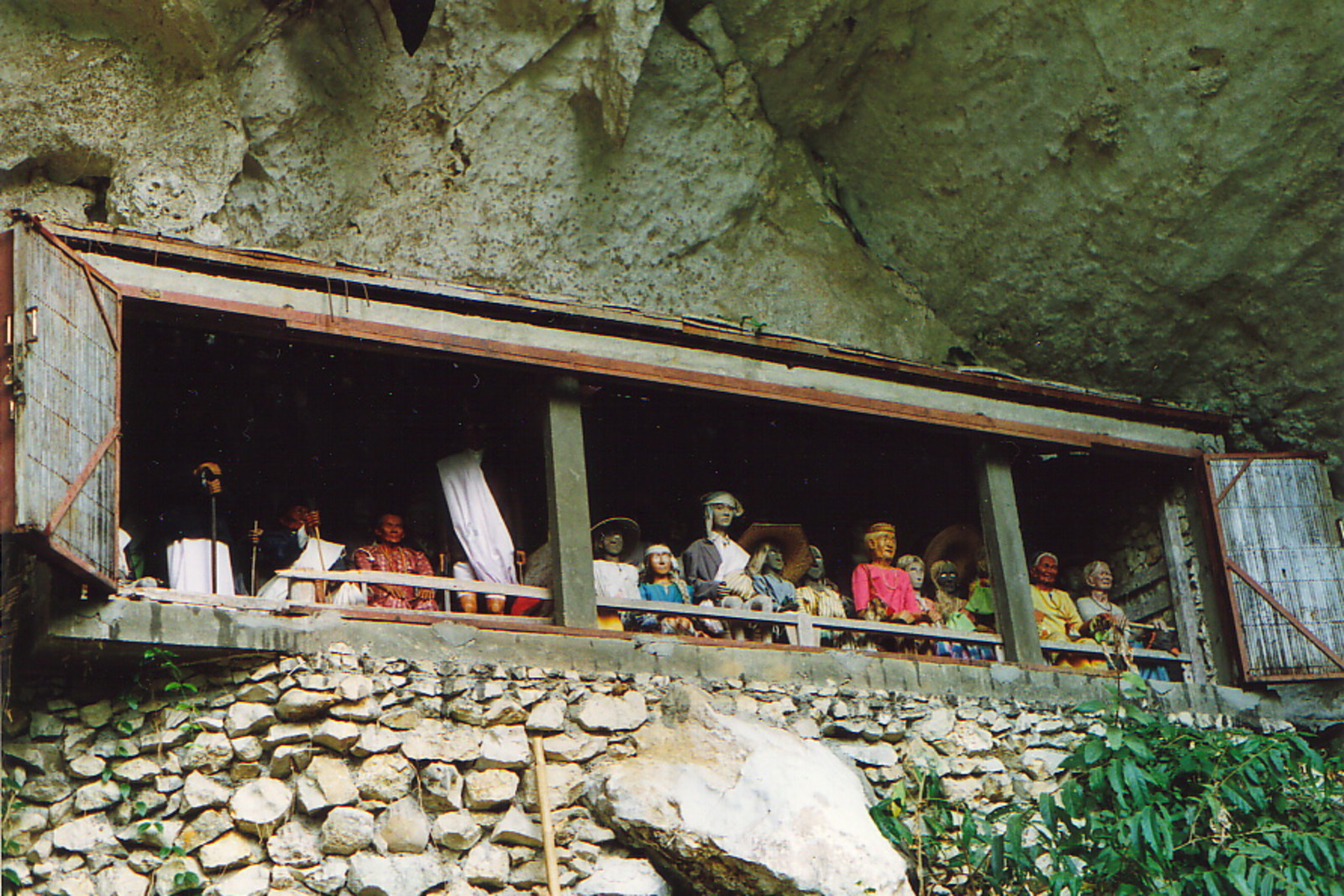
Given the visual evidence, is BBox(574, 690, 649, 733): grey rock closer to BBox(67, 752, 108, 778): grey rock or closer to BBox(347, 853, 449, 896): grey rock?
BBox(347, 853, 449, 896): grey rock

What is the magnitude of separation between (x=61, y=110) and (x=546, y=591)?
16.2ft

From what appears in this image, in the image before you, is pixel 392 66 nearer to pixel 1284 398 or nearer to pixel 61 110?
pixel 61 110

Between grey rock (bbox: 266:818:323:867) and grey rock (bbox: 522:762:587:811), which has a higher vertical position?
grey rock (bbox: 522:762:587:811)

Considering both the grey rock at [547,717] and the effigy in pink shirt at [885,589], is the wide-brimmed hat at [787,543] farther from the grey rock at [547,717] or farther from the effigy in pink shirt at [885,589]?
the grey rock at [547,717]

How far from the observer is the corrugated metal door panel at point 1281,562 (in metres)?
11.3

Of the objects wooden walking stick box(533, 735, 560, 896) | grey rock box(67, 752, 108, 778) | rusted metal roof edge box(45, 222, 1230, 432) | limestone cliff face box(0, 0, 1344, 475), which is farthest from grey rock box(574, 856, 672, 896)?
limestone cliff face box(0, 0, 1344, 475)

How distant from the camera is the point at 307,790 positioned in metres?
A: 8.02

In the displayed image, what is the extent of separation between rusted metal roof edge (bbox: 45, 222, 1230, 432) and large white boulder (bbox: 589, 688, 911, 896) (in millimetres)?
2665

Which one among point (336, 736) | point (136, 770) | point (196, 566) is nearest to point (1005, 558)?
point (336, 736)

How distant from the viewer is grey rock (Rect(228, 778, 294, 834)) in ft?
25.9

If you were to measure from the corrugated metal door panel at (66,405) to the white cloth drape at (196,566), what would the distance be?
124 cm

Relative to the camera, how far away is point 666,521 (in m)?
12.5

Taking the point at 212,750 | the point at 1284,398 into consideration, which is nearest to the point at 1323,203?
the point at 1284,398

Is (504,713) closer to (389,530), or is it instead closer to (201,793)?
(201,793)
